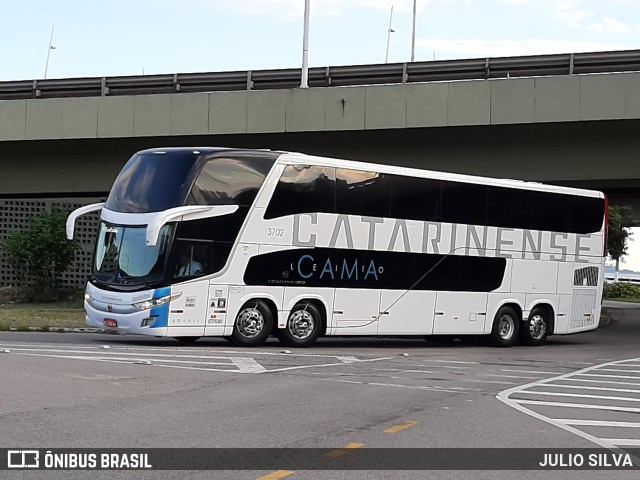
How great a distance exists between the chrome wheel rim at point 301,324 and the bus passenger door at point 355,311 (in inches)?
27.4

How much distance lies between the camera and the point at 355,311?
2484 centimetres

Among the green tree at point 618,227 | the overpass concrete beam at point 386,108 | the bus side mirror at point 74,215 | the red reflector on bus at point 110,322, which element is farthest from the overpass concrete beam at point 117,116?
the green tree at point 618,227

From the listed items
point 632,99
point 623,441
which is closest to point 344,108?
point 632,99

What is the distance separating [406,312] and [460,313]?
1791mm

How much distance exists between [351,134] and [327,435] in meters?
23.2

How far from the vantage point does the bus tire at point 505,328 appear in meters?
27.7

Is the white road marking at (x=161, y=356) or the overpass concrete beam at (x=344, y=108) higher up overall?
the overpass concrete beam at (x=344, y=108)

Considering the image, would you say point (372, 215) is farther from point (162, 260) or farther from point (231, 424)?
point (231, 424)

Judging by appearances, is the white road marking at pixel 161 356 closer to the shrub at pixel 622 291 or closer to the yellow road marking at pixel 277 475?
the yellow road marking at pixel 277 475

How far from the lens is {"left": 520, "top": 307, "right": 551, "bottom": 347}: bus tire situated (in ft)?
93.8

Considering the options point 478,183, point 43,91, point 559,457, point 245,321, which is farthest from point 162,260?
point 43,91

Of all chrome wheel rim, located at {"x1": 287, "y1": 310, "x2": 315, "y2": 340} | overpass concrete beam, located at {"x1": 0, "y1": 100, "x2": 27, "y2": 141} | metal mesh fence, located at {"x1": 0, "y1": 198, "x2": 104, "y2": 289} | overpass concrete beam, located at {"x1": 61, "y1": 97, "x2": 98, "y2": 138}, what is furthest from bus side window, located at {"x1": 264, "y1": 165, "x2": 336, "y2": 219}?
metal mesh fence, located at {"x1": 0, "y1": 198, "x2": 104, "y2": 289}

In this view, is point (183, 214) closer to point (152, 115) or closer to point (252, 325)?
point (252, 325)

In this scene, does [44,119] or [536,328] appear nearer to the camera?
[536,328]
